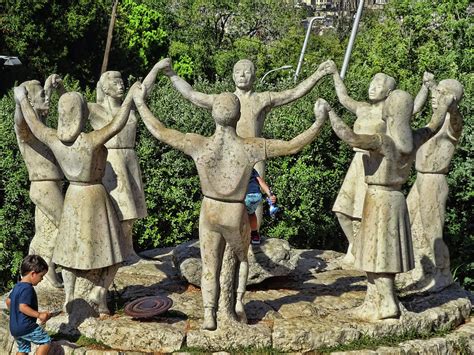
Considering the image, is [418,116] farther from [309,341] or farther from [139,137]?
[309,341]

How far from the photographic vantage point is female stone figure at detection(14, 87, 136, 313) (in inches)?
319

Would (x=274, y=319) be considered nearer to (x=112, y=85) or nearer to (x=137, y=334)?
(x=137, y=334)

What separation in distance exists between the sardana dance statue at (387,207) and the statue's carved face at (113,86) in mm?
3511

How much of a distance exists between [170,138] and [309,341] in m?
2.52

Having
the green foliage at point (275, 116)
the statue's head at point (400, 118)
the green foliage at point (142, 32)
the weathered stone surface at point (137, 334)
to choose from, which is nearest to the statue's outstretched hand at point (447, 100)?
the statue's head at point (400, 118)

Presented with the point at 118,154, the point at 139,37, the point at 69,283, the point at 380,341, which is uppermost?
the point at 139,37

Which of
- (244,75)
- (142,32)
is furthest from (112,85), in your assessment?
(142,32)

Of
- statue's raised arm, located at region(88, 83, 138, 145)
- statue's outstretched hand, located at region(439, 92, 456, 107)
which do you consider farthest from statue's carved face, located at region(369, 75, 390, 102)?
statue's raised arm, located at region(88, 83, 138, 145)

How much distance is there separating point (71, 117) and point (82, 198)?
0.84 metres

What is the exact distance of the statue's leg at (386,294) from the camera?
848cm

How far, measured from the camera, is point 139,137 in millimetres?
13789

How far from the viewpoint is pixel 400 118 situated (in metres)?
8.05

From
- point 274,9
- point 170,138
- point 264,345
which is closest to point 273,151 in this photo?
point 170,138

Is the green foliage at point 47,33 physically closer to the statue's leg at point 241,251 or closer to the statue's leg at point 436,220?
the statue's leg at point 436,220
